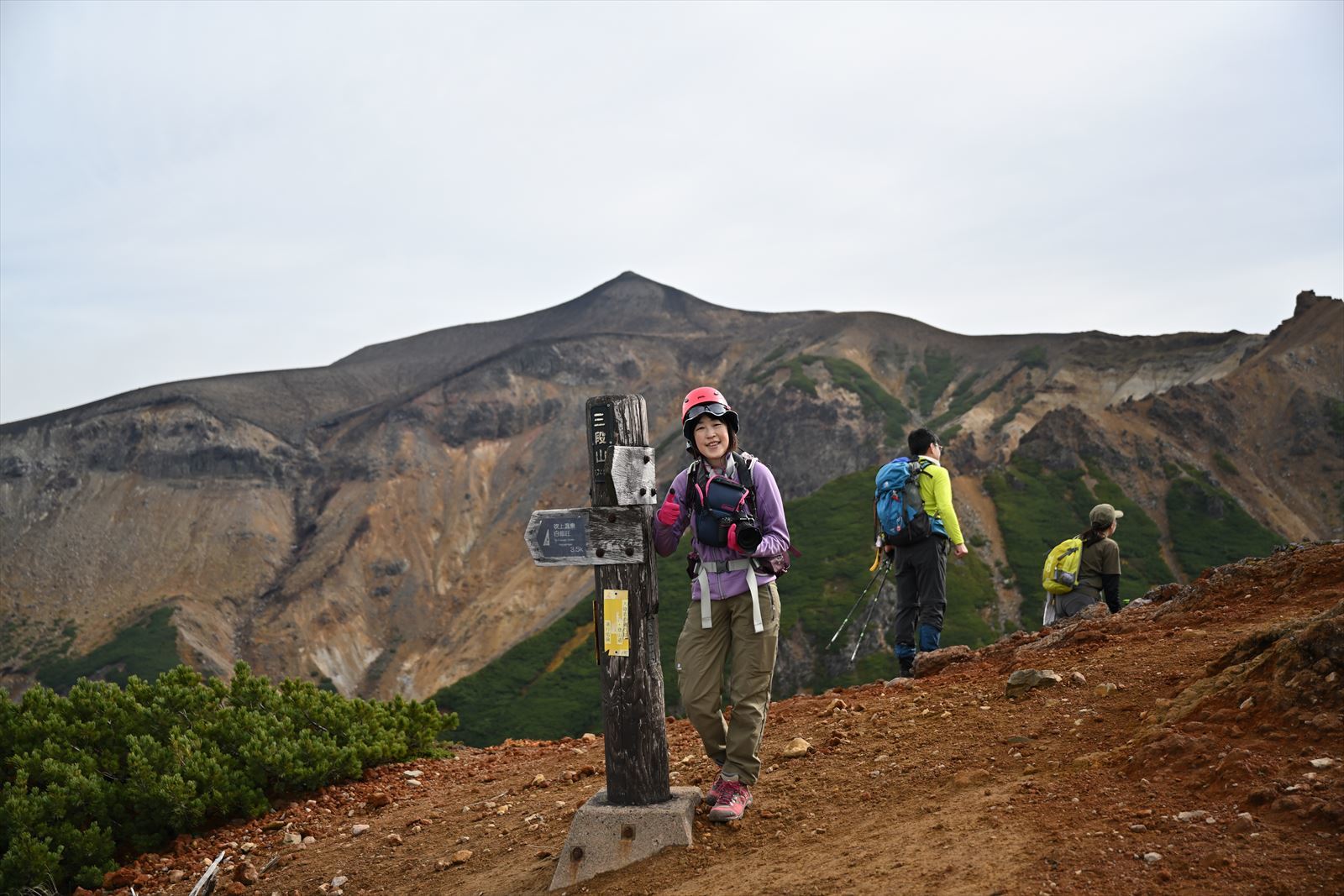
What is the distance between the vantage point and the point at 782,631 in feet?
200

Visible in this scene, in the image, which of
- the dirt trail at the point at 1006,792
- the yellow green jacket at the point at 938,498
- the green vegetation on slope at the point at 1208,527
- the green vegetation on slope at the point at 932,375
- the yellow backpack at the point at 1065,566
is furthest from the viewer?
the green vegetation on slope at the point at 932,375

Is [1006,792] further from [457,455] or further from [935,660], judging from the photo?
[457,455]

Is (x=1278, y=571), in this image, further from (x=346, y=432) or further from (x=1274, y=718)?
(x=346, y=432)

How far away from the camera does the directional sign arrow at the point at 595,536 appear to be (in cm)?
566

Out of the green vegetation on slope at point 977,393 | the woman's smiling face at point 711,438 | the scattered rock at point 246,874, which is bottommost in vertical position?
the scattered rock at point 246,874

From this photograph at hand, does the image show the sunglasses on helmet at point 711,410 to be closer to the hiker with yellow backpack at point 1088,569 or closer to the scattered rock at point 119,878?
the scattered rock at point 119,878

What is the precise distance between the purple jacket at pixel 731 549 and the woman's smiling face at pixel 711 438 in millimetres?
145

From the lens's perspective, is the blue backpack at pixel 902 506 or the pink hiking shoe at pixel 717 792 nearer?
the pink hiking shoe at pixel 717 792

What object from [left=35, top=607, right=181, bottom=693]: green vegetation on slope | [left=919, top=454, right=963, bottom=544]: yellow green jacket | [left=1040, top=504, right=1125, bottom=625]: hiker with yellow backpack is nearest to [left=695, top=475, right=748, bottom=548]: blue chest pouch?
[left=919, top=454, right=963, bottom=544]: yellow green jacket

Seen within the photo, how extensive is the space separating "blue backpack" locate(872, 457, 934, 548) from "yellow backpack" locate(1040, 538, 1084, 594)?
251 cm

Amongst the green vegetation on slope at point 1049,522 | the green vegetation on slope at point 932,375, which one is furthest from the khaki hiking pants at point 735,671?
the green vegetation on slope at point 932,375

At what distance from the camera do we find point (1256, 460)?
68438 mm

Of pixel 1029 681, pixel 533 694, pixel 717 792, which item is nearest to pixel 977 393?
pixel 533 694

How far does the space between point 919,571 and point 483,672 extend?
61012mm
